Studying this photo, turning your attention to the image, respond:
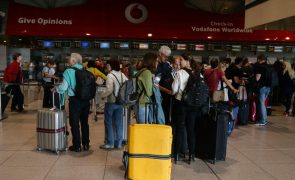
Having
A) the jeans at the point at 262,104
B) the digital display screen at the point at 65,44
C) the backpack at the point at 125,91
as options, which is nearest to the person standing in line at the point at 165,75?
the backpack at the point at 125,91

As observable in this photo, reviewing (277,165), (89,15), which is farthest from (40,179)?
(89,15)

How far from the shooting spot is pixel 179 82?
525 cm

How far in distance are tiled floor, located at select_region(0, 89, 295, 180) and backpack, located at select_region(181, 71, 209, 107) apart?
3.08ft

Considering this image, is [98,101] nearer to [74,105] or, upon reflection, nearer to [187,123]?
[74,105]

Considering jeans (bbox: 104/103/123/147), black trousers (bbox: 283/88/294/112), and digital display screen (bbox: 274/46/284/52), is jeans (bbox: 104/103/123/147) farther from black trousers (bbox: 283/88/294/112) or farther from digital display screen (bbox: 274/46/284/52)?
digital display screen (bbox: 274/46/284/52)

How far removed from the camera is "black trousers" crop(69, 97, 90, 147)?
5805 millimetres

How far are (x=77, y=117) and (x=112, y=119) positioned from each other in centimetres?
66

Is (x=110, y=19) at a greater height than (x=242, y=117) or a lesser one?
greater

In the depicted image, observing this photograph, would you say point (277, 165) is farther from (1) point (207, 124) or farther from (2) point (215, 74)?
(2) point (215, 74)

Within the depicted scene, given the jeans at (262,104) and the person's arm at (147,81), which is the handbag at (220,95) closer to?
the jeans at (262,104)

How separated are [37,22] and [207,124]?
7838 millimetres

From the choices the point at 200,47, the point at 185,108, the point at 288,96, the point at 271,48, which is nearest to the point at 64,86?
the point at 185,108

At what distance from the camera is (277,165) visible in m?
5.53

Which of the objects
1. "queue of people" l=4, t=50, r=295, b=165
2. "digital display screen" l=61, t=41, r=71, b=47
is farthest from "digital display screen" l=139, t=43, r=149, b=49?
"queue of people" l=4, t=50, r=295, b=165
